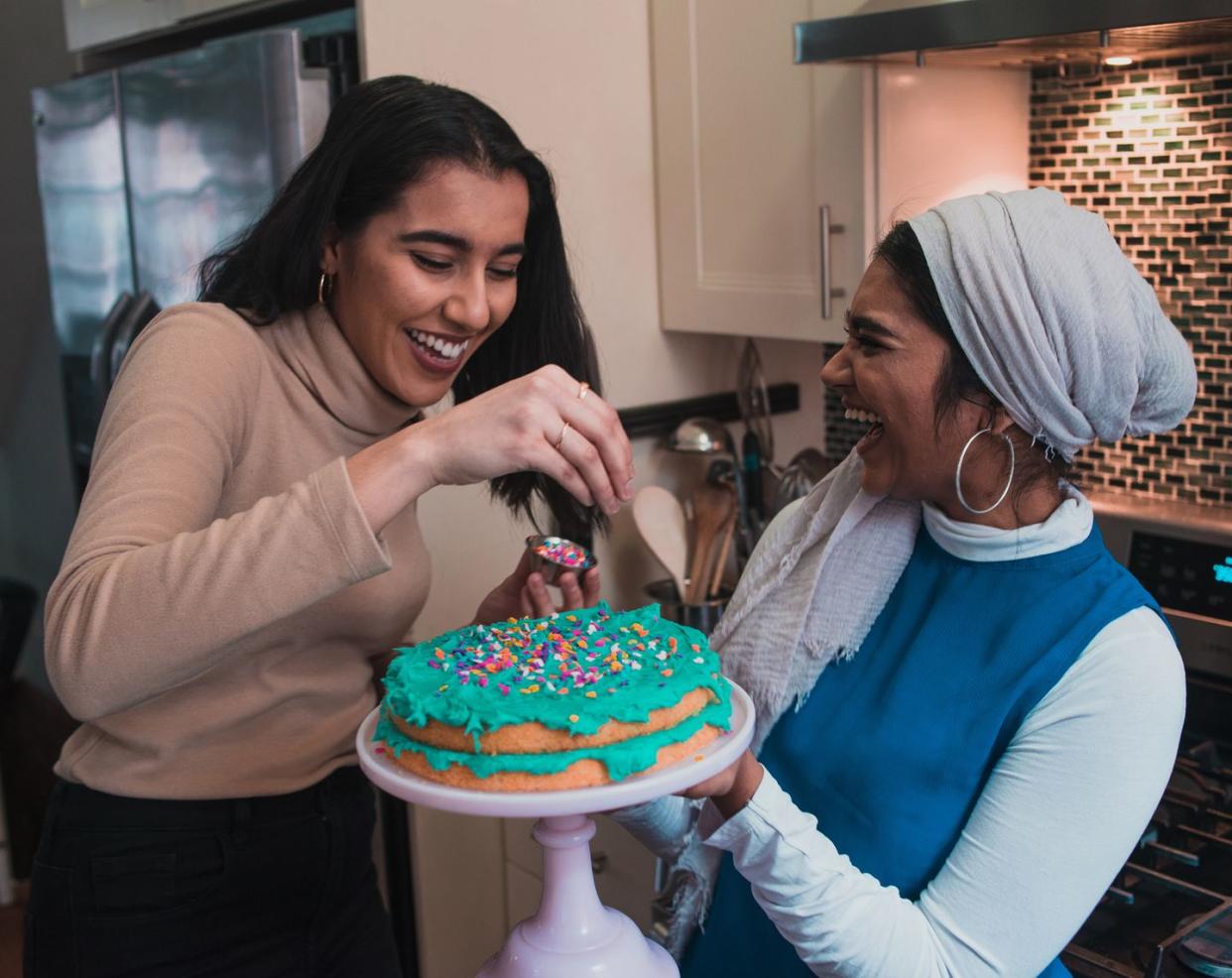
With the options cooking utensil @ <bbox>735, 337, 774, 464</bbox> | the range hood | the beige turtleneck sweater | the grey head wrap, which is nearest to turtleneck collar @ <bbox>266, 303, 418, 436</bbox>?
the beige turtleneck sweater

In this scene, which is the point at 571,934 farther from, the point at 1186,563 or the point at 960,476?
the point at 1186,563

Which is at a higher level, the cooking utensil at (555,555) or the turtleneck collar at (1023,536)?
the turtleneck collar at (1023,536)

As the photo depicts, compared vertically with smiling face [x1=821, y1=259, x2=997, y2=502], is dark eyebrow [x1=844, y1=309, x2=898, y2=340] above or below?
A: above

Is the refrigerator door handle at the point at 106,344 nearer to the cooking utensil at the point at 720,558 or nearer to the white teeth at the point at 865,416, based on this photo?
the cooking utensil at the point at 720,558

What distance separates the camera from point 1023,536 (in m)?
1.24

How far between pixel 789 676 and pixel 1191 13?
2.55 feet

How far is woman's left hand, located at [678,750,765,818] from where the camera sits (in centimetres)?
105

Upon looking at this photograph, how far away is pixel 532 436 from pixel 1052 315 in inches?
17.9

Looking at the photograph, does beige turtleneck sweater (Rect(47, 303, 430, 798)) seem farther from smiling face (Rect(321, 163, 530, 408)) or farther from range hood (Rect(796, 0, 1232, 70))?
range hood (Rect(796, 0, 1232, 70))

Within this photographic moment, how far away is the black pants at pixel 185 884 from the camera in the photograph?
4.29 feet

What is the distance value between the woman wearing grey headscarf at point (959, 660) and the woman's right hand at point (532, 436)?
27 cm

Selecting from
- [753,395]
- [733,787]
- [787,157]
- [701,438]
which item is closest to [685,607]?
[701,438]

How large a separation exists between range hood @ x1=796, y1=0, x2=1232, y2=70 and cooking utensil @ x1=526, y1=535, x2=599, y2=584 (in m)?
0.73

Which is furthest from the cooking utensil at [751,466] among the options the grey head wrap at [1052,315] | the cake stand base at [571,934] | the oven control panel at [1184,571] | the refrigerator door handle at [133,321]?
the cake stand base at [571,934]
